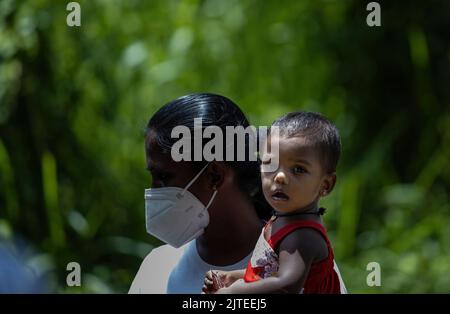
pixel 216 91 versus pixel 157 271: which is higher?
pixel 216 91

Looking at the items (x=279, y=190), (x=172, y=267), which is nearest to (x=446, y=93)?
(x=172, y=267)

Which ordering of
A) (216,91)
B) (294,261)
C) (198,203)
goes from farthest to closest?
(216,91) → (198,203) → (294,261)

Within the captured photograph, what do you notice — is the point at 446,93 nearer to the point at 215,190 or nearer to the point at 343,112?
the point at 343,112

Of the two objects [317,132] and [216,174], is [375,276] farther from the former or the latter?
[317,132]

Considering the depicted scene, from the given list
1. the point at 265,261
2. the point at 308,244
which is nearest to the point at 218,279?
the point at 265,261

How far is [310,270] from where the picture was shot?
172 centimetres

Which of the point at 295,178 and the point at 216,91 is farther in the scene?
the point at 216,91

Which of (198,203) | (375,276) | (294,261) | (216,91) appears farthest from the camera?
(216,91)

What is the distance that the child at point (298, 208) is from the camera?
1698mm

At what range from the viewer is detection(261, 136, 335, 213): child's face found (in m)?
1.71

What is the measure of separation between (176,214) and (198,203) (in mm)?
53

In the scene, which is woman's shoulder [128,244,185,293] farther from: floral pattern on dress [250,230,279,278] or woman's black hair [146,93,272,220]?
floral pattern on dress [250,230,279,278]

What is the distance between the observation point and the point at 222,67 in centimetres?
481

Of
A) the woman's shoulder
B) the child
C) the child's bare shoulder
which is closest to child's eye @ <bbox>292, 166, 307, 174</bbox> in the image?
the child
